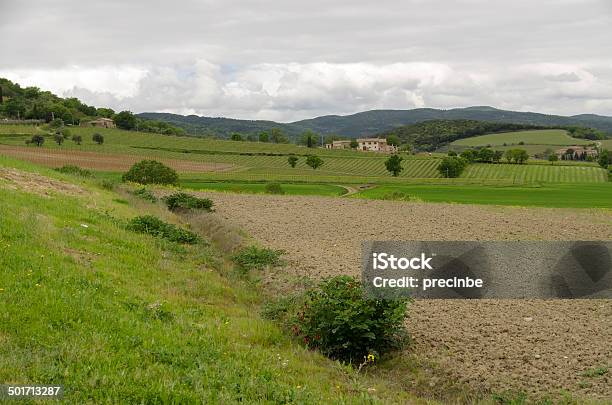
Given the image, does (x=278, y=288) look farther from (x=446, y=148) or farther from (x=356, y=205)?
(x=446, y=148)

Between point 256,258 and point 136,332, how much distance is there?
7.24 metres

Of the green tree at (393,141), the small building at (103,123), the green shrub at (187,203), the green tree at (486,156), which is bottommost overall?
the green shrub at (187,203)

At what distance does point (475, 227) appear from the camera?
21.9m

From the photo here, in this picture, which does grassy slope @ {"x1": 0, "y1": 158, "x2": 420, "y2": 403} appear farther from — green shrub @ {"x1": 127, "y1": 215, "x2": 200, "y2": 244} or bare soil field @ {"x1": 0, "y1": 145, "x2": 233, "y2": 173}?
bare soil field @ {"x1": 0, "y1": 145, "x2": 233, "y2": 173}

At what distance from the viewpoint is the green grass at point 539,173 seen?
287ft

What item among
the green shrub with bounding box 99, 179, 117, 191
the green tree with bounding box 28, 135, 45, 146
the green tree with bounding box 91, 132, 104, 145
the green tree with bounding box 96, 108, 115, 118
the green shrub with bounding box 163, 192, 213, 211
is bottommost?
the green shrub with bounding box 163, 192, 213, 211

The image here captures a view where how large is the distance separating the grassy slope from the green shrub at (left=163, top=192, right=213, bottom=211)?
1276cm

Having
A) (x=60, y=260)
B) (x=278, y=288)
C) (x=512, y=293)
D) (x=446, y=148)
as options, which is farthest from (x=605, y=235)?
(x=446, y=148)

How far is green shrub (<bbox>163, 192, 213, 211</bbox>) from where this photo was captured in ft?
86.4

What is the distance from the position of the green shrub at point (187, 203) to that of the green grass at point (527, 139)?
15324 centimetres

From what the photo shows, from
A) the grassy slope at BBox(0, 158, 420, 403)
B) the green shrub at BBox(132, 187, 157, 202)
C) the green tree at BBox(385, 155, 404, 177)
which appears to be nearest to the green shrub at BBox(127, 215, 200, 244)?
the grassy slope at BBox(0, 158, 420, 403)

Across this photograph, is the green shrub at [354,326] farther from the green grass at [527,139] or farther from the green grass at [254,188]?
the green grass at [527,139]

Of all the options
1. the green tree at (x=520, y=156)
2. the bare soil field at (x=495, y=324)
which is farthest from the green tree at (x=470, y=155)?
the bare soil field at (x=495, y=324)

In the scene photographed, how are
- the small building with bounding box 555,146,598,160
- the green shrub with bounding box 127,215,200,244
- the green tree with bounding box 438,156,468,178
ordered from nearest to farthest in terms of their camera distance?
the green shrub with bounding box 127,215,200,244 → the green tree with bounding box 438,156,468,178 → the small building with bounding box 555,146,598,160
